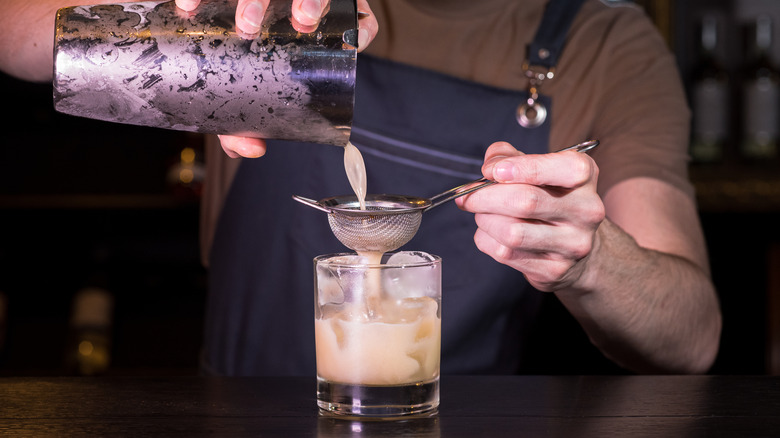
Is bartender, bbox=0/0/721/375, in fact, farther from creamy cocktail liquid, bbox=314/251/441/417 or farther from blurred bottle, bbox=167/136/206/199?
blurred bottle, bbox=167/136/206/199

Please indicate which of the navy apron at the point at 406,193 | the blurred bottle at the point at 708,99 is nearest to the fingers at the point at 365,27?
the navy apron at the point at 406,193

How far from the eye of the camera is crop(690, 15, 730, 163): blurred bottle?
2959 mm

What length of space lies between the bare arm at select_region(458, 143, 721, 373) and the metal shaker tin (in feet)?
0.80

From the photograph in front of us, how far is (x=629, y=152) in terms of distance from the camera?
1760 mm

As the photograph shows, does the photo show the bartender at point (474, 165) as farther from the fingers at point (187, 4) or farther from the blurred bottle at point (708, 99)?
the blurred bottle at point (708, 99)

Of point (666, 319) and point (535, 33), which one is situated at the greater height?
point (535, 33)

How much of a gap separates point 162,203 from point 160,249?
0.63ft

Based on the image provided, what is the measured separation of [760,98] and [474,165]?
158 cm

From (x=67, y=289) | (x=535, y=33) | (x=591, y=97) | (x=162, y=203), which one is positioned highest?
(x=535, y=33)

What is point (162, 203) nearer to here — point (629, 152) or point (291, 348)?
point (291, 348)

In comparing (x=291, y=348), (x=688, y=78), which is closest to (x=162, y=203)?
(x=291, y=348)

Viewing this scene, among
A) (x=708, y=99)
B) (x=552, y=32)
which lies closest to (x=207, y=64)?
(x=552, y=32)

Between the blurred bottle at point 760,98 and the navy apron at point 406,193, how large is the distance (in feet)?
4.63

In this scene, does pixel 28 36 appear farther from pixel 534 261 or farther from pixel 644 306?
pixel 644 306
